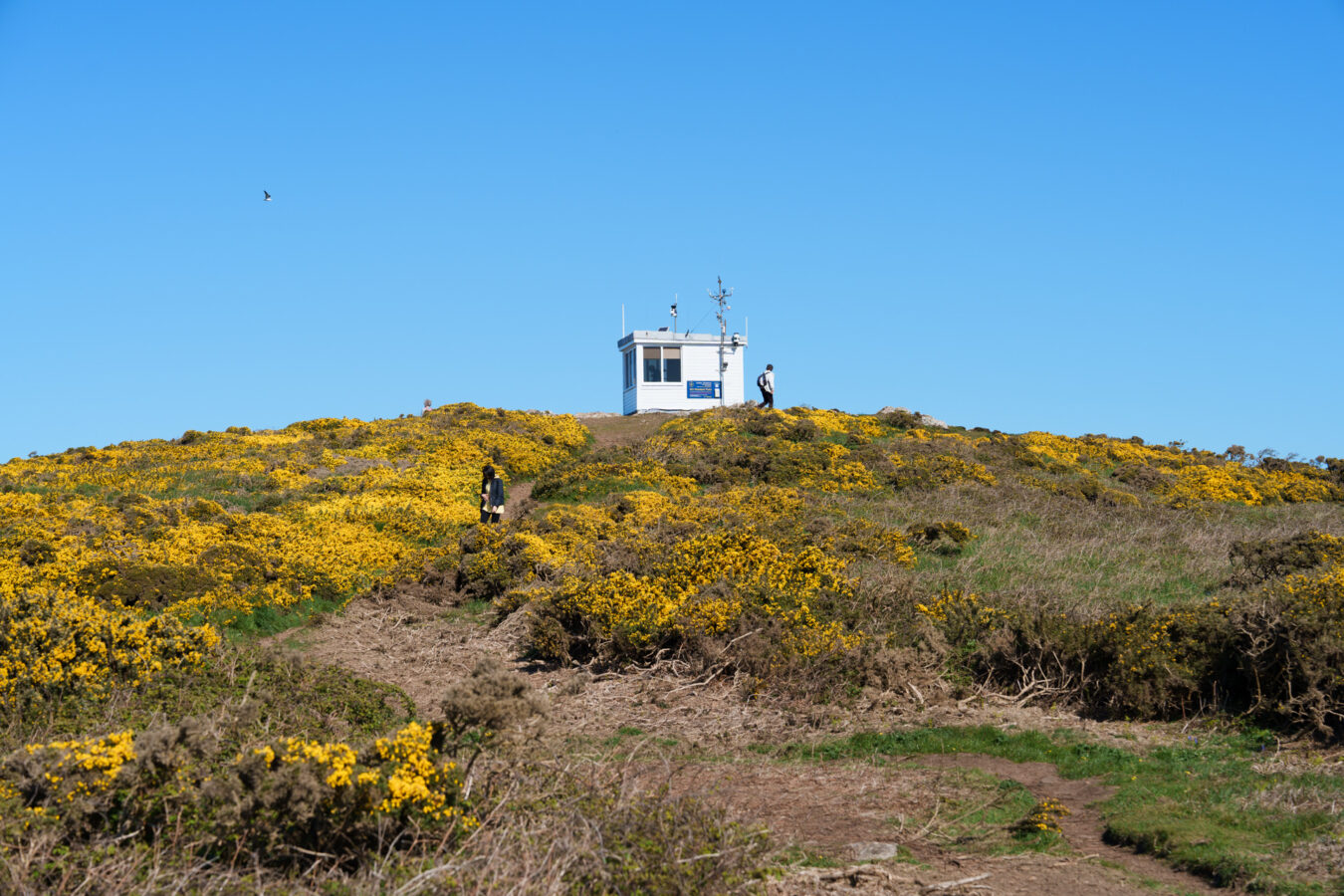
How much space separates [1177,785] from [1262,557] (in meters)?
8.01

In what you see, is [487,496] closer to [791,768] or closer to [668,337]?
[791,768]

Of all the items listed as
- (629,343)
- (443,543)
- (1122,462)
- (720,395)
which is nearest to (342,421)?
(629,343)

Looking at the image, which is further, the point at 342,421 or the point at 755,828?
the point at 342,421

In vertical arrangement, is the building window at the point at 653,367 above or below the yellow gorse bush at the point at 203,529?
above

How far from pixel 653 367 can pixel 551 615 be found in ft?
89.1

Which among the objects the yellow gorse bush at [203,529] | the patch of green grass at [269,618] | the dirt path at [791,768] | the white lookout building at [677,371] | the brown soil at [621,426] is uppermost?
the white lookout building at [677,371]

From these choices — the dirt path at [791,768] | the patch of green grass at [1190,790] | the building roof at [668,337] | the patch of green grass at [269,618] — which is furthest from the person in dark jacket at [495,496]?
the building roof at [668,337]

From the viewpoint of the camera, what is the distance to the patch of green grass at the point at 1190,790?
22.6 ft

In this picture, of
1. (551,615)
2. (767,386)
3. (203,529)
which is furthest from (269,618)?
(767,386)

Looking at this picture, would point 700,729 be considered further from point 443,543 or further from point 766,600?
point 443,543

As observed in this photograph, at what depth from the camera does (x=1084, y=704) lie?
11023mm

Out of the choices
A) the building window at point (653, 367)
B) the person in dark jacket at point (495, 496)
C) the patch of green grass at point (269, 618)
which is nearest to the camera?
the patch of green grass at point (269, 618)

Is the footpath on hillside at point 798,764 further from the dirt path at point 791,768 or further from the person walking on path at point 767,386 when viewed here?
the person walking on path at point 767,386

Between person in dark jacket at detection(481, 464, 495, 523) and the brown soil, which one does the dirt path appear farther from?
the brown soil
